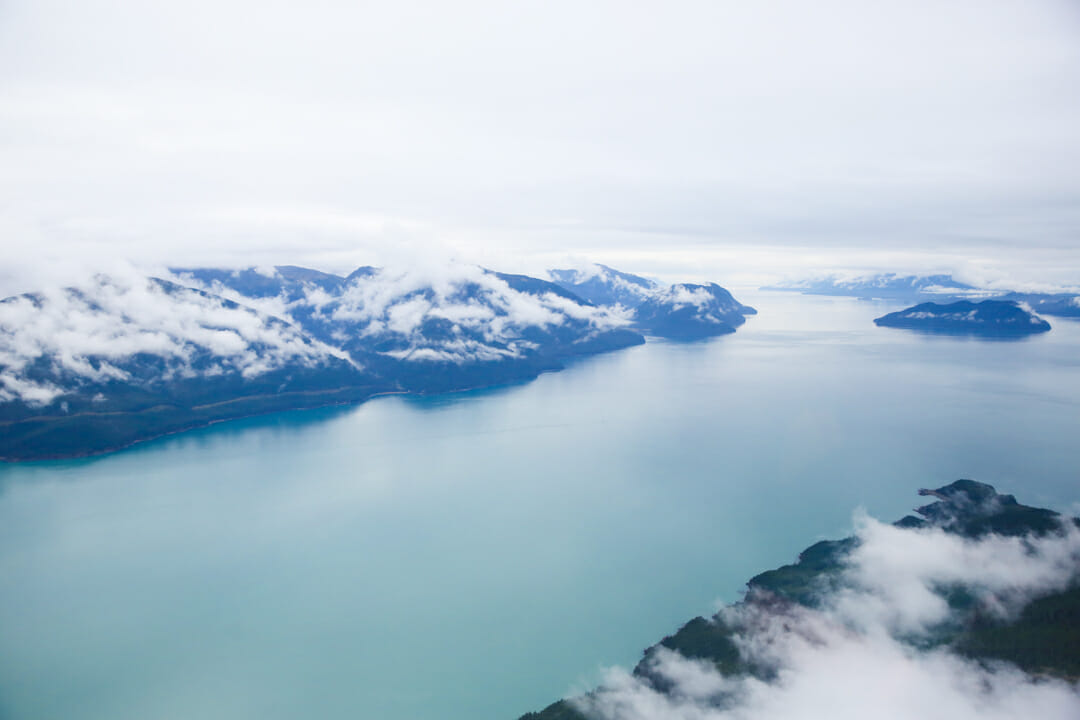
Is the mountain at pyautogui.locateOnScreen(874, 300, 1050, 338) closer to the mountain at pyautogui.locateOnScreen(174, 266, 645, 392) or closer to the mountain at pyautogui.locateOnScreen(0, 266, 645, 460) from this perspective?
the mountain at pyautogui.locateOnScreen(174, 266, 645, 392)

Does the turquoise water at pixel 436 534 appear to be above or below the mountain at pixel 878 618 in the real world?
below

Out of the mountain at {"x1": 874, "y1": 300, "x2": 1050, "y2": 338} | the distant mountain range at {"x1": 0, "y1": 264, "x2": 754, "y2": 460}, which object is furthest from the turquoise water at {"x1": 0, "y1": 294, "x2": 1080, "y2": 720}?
the mountain at {"x1": 874, "y1": 300, "x2": 1050, "y2": 338}

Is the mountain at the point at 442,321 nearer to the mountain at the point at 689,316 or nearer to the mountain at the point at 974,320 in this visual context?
the mountain at the point at 689,316

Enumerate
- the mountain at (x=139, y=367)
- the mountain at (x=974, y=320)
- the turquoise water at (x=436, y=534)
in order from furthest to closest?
the mountain at (x=974, y=320) → the mountain at (x=139, y=367) → the turquoise water at (x=436, y=534)

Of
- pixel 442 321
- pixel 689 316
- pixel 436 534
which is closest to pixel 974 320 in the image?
pixel 689 316

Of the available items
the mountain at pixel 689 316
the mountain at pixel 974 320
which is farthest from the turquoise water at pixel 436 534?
the mountain at pixel 689 316

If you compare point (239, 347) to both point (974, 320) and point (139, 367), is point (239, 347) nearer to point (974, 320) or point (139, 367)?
point (139, 367)
